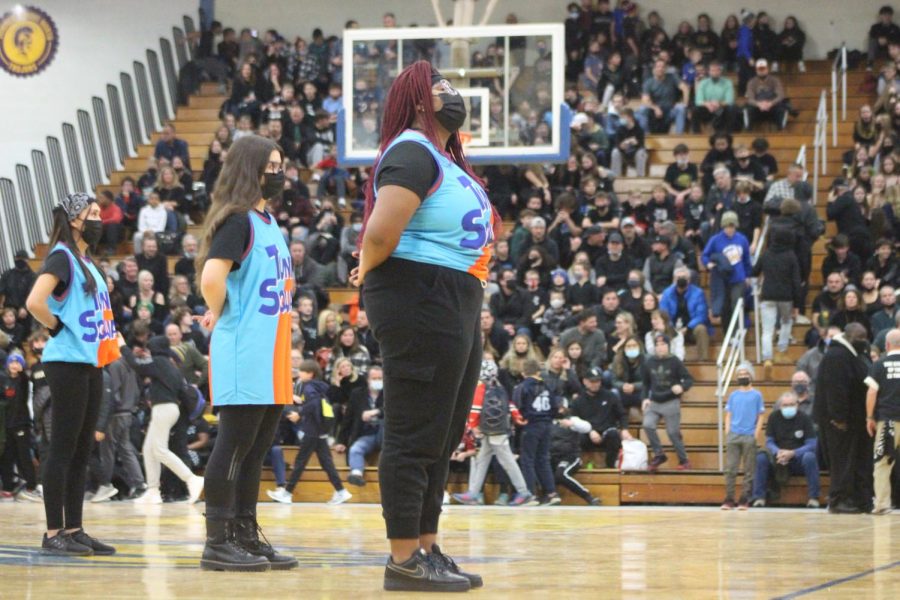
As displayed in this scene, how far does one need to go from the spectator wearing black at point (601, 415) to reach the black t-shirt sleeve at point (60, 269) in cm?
905

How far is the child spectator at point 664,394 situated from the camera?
14.9 meters

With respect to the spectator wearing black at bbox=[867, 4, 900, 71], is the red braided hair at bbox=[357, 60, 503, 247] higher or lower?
lower

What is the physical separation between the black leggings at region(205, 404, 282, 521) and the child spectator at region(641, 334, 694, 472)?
9424 mm

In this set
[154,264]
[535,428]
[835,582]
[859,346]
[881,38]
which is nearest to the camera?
[835,582]

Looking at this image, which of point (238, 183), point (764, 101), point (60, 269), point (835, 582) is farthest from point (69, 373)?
point (764, 101)

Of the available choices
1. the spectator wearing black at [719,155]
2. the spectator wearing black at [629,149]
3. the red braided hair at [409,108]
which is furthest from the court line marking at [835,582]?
the spectator wearing black at [629,149]

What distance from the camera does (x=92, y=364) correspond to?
6.61 meters

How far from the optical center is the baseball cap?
1509cm

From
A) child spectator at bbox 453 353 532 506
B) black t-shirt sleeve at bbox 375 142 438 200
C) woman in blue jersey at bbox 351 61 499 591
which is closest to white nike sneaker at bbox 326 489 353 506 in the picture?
child spectator at bbox 453 353 532 506

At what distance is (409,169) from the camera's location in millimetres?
4727

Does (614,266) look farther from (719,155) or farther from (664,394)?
(719,155)

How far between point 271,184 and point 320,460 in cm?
879

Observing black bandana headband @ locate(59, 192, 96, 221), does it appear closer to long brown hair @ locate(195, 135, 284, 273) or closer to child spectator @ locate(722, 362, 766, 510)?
long brown hair @ locate(195, 135, 284, 273)

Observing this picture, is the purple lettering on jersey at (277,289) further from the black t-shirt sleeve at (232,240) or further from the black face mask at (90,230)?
the black face mask at (90,230)
